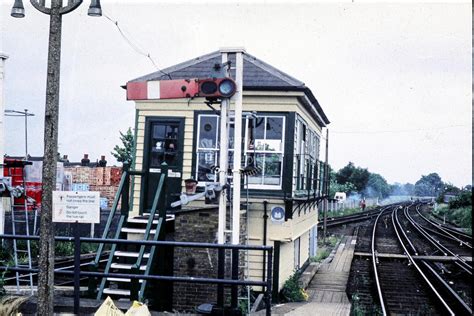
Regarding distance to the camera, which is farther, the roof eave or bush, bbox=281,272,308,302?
the roof eave

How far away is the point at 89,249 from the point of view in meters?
21.3

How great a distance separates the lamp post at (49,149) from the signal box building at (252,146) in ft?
20.1

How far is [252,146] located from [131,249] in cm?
376

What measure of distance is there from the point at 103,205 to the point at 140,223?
18.6m

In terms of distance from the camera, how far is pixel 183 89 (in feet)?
28.8

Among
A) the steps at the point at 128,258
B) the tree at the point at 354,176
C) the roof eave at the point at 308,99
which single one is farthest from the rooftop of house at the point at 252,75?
the tree at the point at 354,176

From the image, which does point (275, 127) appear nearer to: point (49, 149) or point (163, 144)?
point (163, 144)

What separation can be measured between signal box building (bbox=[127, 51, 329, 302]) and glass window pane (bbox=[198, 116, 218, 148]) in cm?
2

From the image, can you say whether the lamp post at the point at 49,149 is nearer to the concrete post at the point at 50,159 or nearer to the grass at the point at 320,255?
the concrete post at the point at 50,159

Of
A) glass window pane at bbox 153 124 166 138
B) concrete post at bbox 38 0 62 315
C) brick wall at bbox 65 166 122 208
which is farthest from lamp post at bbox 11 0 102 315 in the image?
brick wall at bbox 65 166 122 208

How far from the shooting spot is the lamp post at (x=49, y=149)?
22.3ft

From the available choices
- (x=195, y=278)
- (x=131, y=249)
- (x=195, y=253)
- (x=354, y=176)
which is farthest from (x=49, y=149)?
(x=354, y=176)

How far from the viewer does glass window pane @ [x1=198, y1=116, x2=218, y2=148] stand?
14.1 m

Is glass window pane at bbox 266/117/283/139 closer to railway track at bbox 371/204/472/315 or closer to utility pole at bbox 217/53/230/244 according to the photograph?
railway track at bbox 371/204/472/315
